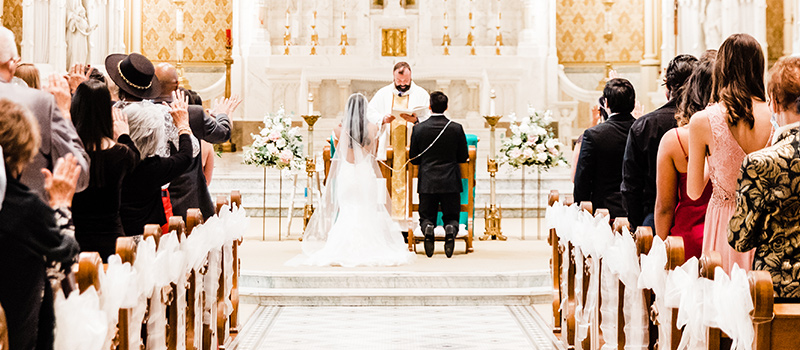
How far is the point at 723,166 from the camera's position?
13.5ft

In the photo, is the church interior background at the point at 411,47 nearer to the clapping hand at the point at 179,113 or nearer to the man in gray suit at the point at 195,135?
the man in gray suit at the point at 195,135

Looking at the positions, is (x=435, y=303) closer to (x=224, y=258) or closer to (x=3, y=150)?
(x=224, y=258)

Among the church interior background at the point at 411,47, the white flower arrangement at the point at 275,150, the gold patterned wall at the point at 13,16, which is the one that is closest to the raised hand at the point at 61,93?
the white flower arrangement at the point at 275,150

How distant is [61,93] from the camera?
4516 mm

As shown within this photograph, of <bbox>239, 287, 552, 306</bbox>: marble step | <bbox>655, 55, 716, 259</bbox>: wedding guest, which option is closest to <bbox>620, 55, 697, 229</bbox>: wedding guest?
<bbox>655, 55, 716, 259</bbox>: wedding guest

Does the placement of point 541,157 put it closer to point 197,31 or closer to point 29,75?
point 29,75

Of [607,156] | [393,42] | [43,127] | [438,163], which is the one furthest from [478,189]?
[43,127]

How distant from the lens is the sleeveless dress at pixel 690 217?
466 cm

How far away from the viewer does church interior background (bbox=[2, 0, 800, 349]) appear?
574 inches

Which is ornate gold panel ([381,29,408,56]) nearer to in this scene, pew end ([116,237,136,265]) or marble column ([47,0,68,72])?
marble column ([47,0,68,72])

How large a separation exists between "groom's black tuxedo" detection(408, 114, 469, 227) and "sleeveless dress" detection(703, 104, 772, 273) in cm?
507

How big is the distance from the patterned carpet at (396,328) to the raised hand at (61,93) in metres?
2.25

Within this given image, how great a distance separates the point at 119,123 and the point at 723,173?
2611 mm

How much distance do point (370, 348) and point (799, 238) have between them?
11.6 feet
